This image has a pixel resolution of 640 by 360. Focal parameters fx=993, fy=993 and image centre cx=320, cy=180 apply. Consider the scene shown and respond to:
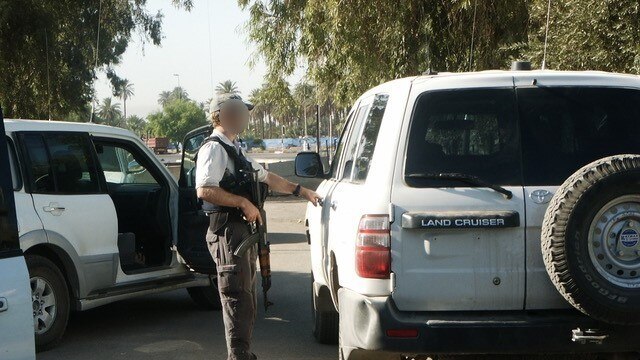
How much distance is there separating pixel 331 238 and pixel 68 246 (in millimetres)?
2926

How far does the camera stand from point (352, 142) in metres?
6.35

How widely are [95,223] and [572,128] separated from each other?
440 cm

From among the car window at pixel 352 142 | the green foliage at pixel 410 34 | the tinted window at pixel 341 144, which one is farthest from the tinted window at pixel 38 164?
the green foliage at pixel 410 34

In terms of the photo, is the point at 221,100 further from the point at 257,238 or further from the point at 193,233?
the point at 193,233

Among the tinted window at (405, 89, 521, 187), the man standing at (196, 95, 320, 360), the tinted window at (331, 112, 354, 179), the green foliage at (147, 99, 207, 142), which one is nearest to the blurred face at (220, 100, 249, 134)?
the man standing at (196, 95, 320, 360)

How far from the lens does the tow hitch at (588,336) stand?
4.80m

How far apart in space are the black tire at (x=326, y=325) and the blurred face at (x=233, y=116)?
170 cm

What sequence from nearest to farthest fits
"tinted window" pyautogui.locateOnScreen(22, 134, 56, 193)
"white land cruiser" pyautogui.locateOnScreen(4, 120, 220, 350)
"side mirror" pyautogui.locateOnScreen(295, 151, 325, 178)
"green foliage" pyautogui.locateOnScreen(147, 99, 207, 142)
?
"side mirror" pyautogui.locateOnScreen(295, 151, 325, 178) → "white land cruiser" pyautogui.locateOnScreen(4, 120, 220, 350) → "tinted window" pyautogui.locateOnScreen(22, 134, 56, 193) → "green foliage" pyautogui.locateOnScreen(147, 99, 207, 142)

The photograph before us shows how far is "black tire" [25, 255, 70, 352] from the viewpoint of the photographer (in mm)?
7555

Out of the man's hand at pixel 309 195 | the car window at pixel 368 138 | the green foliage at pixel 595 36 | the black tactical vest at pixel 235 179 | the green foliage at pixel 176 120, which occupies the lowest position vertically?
the green foliage at pixel 176 120

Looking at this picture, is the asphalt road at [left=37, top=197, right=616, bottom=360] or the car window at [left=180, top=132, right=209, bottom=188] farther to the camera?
the car window at [left=180, top=132, right=209, bottom=188]

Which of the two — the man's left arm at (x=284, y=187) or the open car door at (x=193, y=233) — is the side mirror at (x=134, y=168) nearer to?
the open car door at (x=193, y=233)

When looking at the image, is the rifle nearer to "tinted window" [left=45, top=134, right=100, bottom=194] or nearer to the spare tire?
the spare tire

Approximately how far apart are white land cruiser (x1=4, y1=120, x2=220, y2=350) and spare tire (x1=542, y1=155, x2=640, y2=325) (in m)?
4.35
